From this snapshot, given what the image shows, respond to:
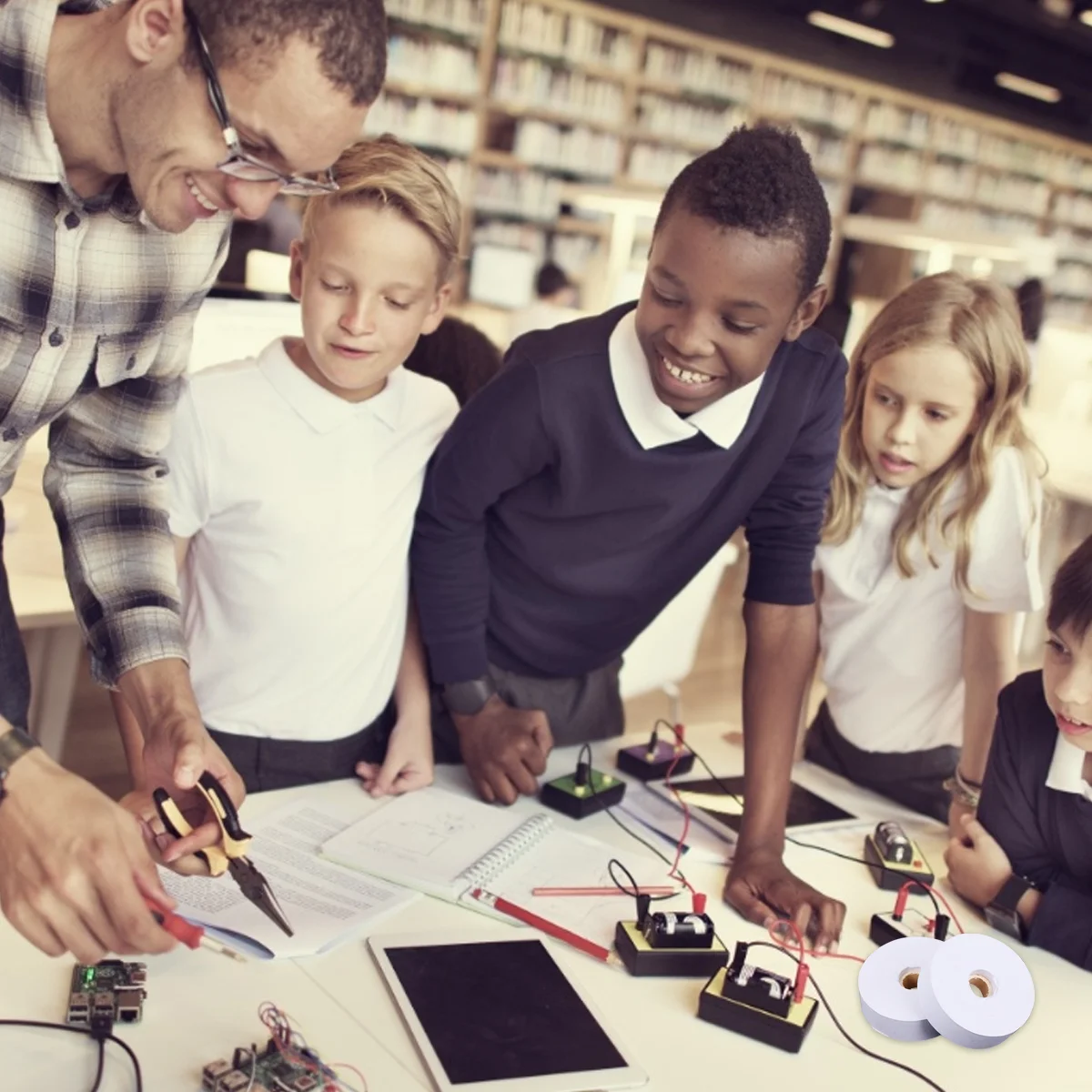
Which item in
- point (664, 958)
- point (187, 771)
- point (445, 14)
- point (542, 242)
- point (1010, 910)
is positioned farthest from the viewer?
point (542, 242)

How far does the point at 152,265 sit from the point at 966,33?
9592 mm

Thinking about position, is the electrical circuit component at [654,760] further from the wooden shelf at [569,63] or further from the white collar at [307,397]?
the wooden shelf at [569,63]

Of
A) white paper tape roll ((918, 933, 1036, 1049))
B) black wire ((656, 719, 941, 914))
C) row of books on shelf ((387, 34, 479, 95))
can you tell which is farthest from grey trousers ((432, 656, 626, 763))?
row of books on shelf ((387, 34, 479, 95))

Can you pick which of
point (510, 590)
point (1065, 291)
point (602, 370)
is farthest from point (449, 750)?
point (1065, 291)

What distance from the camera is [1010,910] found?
138 centimetres

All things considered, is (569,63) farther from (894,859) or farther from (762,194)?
(894,859)

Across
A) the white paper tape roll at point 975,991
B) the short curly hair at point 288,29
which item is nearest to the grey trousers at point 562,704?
the white paper tape roll at point 975,991

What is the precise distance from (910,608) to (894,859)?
0.41 meters

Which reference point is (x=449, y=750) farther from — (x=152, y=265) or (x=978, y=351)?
(x=978, y=351)

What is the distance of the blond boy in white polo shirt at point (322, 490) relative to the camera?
1441 mm

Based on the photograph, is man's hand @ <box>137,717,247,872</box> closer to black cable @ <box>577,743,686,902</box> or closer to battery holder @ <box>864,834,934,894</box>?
black cable @ <box>577,743,686,902</box>

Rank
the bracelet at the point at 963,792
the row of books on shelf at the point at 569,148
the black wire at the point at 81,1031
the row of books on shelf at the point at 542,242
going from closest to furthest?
1. the black wire at the point at 81,1031
2. the bracelet at the point at 963,792
3. the row of books on shelf at the point at 569,148
4. the row of books on shelf at the point at 542,242

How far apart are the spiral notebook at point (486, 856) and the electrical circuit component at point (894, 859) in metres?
0.27

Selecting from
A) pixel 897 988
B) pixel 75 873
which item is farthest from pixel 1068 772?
pixel 75 873
